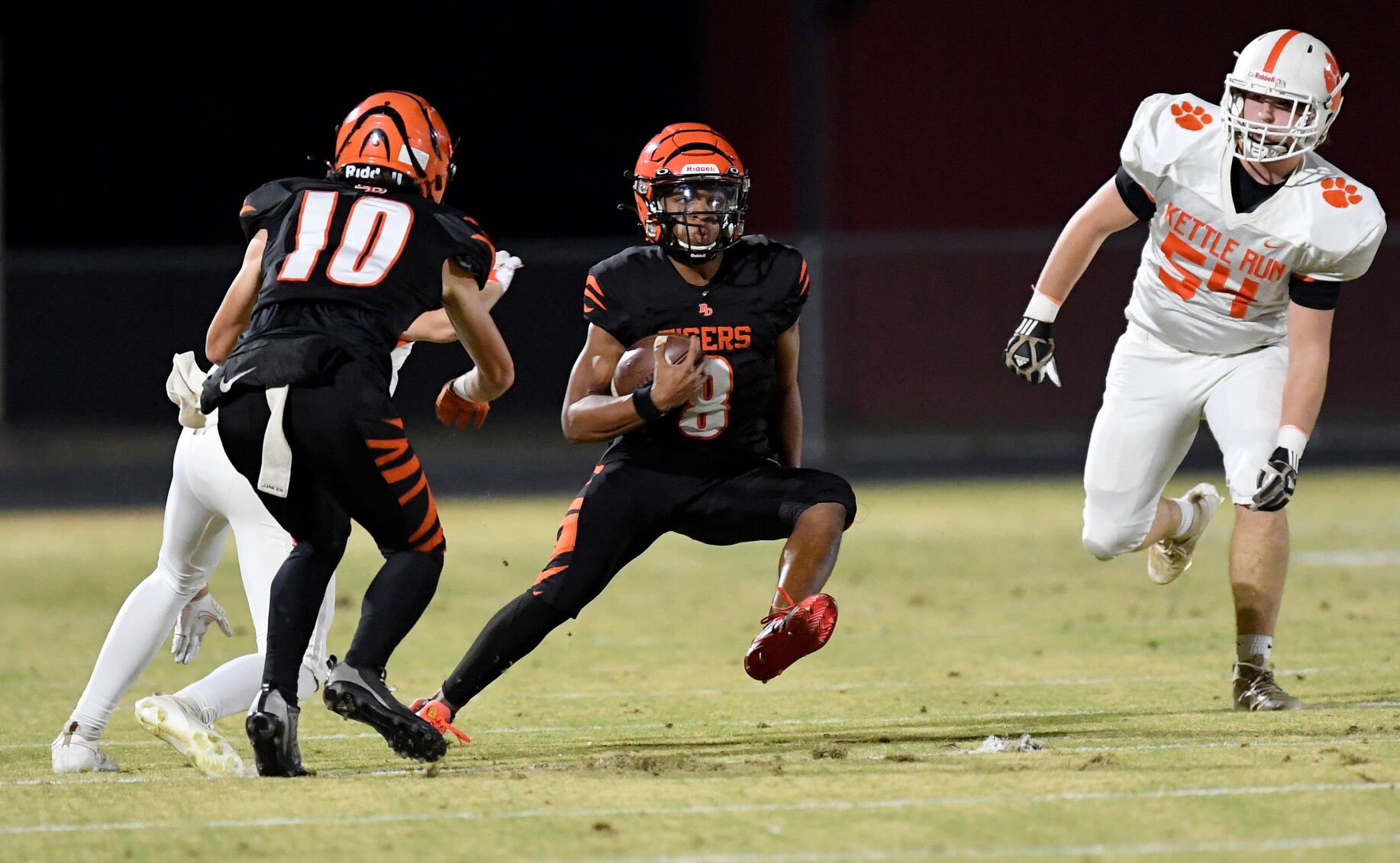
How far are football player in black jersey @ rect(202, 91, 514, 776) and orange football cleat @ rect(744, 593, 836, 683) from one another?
0.76 m

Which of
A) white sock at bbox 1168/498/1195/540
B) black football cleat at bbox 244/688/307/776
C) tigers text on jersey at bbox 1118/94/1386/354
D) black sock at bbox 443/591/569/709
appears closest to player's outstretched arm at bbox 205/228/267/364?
black football cleat at bbox 244/688/307/776

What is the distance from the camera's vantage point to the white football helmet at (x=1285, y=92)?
4.63m

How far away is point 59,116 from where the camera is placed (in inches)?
703

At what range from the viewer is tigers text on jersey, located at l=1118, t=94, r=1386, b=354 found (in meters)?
4.75

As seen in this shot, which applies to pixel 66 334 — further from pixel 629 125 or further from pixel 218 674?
pixel 218 674

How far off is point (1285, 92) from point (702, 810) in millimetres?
2423

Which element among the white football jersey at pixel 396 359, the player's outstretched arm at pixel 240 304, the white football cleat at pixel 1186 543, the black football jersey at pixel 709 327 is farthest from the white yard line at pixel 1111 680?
the player's outstretched arm at pixel 240 304

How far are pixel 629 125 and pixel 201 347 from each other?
570 centimetres

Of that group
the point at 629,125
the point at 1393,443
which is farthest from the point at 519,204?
the point at 1393,443

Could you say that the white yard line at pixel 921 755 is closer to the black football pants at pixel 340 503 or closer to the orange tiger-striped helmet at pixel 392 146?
the black football pants at pixel 340 503

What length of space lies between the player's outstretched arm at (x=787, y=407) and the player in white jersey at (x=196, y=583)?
739 millimetres

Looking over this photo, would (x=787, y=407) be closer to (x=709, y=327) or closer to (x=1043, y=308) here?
(x=709, y=327)

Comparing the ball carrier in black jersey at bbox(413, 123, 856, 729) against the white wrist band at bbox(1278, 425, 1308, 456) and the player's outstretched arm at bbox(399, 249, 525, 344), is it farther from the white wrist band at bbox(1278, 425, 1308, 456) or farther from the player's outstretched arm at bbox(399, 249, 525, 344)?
the white wrist band at bbox(1278, 425, 1308, 456)

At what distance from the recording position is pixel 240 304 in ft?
13.4
